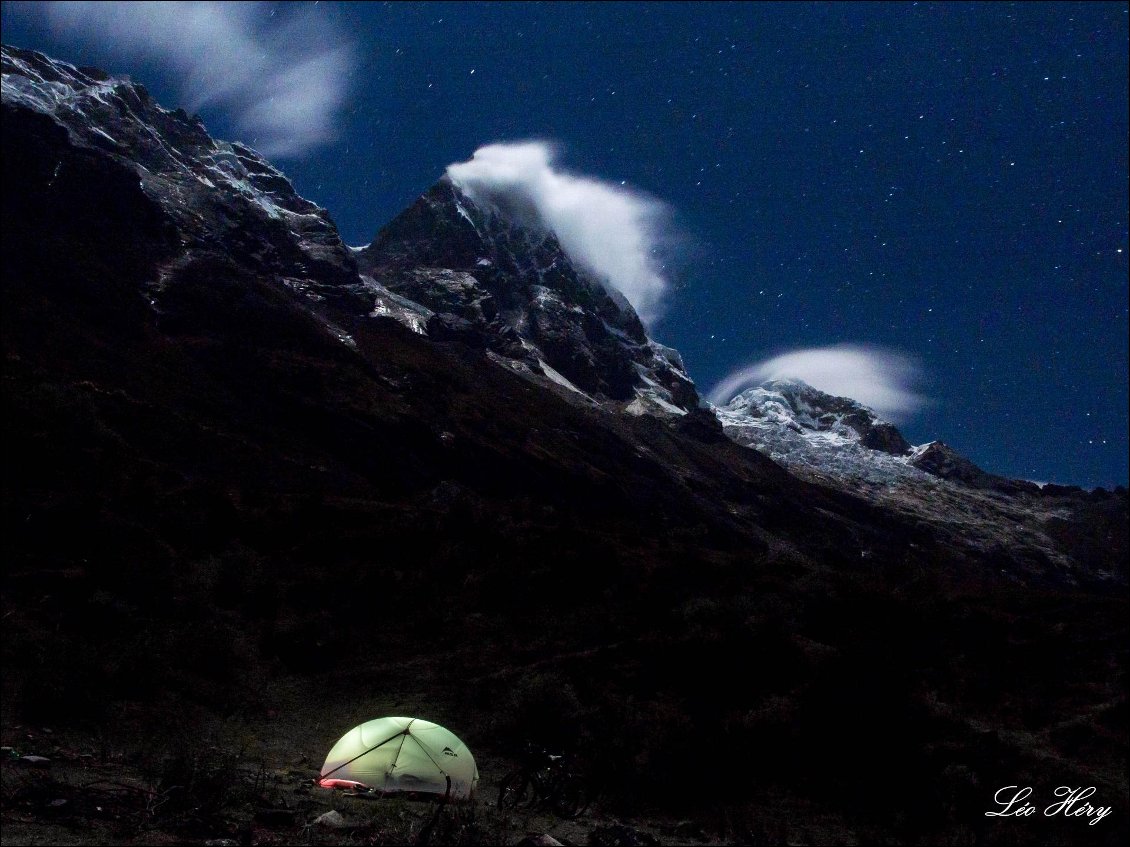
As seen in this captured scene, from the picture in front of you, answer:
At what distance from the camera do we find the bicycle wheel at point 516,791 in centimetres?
1160

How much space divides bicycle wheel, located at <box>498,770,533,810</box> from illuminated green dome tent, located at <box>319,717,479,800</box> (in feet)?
1.79

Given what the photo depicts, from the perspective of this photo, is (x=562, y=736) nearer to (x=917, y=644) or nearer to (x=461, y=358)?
(x=917, y=644)

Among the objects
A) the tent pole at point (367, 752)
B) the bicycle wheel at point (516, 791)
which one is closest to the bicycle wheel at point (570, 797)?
the bicycle wheel at point (516, 791)

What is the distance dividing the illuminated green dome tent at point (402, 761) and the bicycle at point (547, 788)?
659 millimetres

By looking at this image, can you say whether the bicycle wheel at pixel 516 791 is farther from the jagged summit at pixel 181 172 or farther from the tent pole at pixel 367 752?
the jagged summit at pixel 181 172

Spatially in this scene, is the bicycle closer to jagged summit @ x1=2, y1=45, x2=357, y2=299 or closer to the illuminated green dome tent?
the illuminated green dome tent

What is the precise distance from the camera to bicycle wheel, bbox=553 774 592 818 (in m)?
11.6

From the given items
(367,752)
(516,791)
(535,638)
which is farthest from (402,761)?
(535,638)

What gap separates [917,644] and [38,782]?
17185 mm

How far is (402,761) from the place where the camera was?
39.1ft

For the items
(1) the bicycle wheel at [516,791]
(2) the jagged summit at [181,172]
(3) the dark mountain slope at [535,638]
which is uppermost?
(2) the jagged summit at [181,172]

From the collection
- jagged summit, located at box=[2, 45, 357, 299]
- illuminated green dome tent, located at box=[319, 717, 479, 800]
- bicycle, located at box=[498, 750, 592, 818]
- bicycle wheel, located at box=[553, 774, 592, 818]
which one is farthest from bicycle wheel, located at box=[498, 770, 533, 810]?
jagged summit, located at box=[2, 45, 357, 299]

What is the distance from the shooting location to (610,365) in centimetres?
19562

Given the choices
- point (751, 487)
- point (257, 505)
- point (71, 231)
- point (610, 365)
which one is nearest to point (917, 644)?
point (257, 505)
